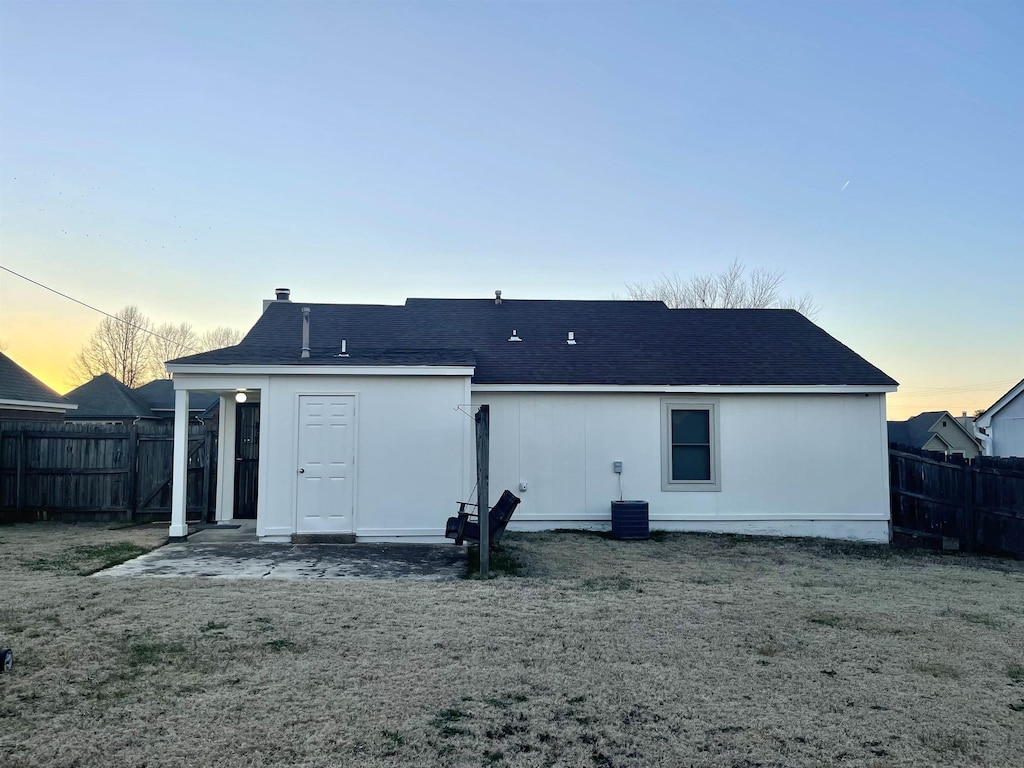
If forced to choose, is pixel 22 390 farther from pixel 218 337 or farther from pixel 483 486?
pixel 218 337

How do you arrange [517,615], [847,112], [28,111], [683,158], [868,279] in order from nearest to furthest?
[517,615] < [28,111] < [847,112] < [683,158] < [868,279]

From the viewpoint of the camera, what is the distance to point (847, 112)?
42.4 ft

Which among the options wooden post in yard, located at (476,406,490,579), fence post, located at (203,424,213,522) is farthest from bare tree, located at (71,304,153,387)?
wooden post in yard, located at (476,406,490,579)

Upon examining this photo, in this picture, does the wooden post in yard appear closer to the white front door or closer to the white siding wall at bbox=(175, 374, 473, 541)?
the white siding wall at bbox=(175, 374, 473, 541)

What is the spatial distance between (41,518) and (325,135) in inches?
352

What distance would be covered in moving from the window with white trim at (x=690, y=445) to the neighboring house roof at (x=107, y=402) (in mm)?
23843

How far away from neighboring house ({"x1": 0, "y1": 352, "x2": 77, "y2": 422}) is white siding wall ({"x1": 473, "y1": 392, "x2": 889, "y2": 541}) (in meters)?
Answer: 13.6

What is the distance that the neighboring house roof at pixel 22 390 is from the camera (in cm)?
1706

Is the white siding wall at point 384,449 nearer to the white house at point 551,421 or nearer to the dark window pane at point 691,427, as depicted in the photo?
the white house at point 551,421

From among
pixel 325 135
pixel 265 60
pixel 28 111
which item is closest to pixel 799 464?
pixel 325 135

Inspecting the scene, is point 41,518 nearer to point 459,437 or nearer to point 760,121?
point 459,437

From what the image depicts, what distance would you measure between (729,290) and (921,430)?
1246 centimetres

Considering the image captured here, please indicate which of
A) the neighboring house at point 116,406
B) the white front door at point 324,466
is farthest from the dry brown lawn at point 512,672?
the neighboring house at point 116,406

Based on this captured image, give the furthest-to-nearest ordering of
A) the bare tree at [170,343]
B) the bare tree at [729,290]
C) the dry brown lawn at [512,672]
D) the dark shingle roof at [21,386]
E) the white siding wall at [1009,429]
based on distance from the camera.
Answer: the bare tree at [170,343] < the bare tree at [729,290] < the white siding wall at [1009,429] < the dark shingle roof at [21,386] < the dry brown lawn at [512,672]
